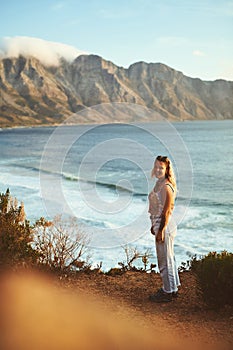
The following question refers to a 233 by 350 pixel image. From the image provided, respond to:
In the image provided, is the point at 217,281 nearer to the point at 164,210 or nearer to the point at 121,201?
the point at 164,210

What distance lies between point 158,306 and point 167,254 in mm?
722

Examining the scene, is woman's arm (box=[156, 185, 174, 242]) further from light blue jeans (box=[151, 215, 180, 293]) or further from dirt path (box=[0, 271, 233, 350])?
dirt path (box=[0, 271, 233, 350])

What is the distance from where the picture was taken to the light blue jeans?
17.6 ft

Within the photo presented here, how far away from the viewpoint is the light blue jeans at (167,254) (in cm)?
537

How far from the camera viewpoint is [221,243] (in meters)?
14.2

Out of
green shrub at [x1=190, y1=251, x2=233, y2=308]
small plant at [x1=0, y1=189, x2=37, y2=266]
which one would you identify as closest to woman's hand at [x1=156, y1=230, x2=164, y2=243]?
green shrub at [x1=190, y1=251, x2=233, y2=308]

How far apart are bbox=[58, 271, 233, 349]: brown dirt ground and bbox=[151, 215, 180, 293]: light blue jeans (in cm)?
32

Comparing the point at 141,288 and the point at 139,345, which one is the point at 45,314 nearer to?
the point at 139,345

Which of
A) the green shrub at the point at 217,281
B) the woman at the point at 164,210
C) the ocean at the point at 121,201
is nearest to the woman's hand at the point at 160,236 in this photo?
the woman at the point at 164,210

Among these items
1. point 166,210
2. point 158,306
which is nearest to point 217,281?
point 158,306

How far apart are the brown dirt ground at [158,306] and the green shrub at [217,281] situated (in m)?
0.12

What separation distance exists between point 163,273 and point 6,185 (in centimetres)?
2166

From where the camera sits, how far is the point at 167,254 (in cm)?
544

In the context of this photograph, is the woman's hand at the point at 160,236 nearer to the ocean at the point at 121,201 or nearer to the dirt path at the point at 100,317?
the dirt path at the point at 100,317
